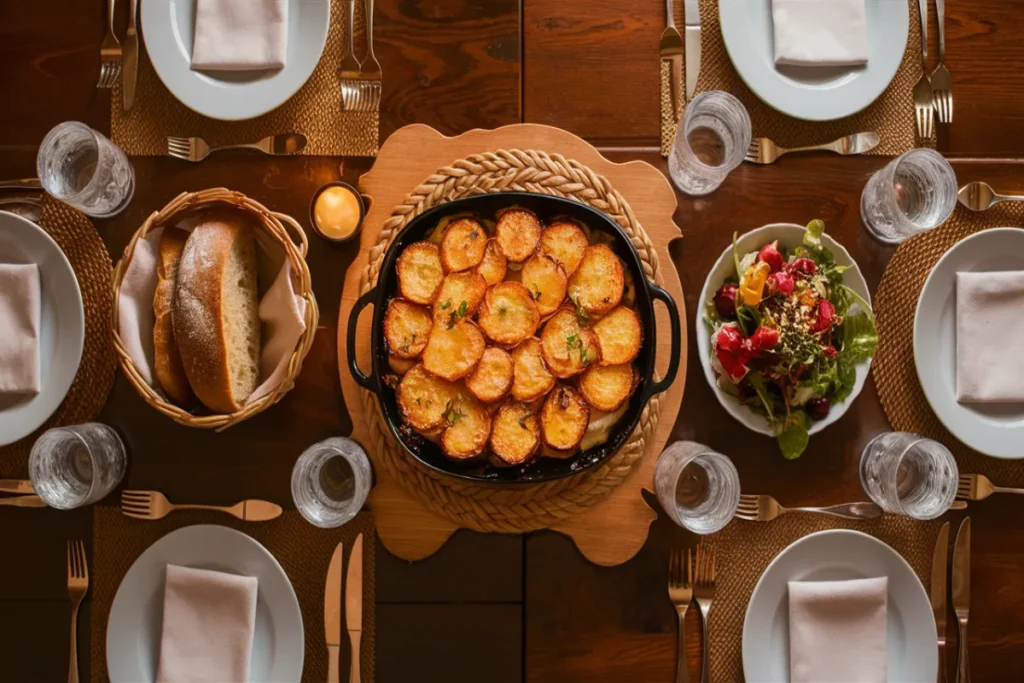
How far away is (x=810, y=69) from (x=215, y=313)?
163cm

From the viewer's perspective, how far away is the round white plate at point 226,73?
181cm

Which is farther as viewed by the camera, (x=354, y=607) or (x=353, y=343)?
(x=354, y=607)

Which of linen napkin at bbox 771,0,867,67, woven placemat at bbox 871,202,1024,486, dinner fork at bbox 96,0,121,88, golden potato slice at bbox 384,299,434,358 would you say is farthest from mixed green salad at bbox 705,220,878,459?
dinner fork at bbox 96,0,121,88

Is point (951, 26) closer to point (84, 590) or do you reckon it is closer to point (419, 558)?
point (419, 558)

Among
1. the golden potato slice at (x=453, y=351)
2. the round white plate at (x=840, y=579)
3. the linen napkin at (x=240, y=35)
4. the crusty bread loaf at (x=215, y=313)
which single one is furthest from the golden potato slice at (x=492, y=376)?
the linen napkin at (x=240, y=35)

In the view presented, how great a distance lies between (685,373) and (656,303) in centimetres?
20

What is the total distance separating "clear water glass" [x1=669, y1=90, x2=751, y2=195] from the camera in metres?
1.75

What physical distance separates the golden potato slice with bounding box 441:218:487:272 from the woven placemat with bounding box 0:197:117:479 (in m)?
0.91

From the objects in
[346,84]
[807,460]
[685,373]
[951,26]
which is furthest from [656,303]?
[951,26]

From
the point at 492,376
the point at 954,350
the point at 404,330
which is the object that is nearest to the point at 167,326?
the point at 404,330

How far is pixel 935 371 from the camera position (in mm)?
1802

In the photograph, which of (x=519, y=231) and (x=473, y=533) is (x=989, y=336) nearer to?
(x=519, y=231)

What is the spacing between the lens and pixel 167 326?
1.67 m

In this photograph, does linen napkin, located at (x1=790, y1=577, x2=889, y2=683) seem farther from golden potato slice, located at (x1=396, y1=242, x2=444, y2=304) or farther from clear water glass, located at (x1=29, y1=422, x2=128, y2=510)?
clear water glass, located at (x1=29, y1=422, x2=128, y2=510)
